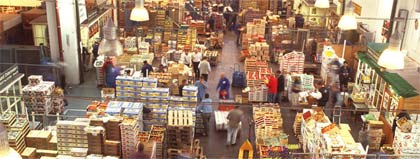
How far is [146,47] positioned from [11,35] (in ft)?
17.8

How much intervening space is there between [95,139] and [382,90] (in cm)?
881

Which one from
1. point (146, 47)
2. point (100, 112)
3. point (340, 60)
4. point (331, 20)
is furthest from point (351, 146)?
point (331, 20)

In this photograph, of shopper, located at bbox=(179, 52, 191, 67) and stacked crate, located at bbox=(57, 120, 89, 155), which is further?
shopper, located at bbox=(179, 52, 191, 67)

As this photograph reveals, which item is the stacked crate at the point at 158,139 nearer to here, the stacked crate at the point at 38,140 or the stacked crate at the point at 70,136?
the stacked crate at the point at 70,136

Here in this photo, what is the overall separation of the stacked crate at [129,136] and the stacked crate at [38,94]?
3.82m

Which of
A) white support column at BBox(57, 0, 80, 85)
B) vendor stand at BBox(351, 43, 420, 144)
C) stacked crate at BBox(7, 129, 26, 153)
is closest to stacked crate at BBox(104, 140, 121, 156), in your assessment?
stacked crate at BBox(7, 129, 26, 153)

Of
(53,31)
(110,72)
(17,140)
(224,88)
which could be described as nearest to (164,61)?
(110,72)

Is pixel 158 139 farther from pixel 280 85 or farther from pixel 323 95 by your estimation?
pixel 323 95

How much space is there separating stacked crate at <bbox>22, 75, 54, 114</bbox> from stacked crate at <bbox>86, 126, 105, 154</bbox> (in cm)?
386

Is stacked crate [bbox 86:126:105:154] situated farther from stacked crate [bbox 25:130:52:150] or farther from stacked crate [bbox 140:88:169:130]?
stacked crate [bbox 140:88:169:130]

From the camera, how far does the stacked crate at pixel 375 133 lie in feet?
44.2

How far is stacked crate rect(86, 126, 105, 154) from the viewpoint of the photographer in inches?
403

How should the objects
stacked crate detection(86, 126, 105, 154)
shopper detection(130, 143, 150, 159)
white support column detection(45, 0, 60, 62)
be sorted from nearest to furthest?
shopper detection(130, 143, 150, 159) → stacked crate detection(86, 126, 105, 154) → white support column detection(45, 0, 60, 62)

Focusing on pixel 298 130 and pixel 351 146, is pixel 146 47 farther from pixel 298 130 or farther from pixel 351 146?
pixel 351 146
